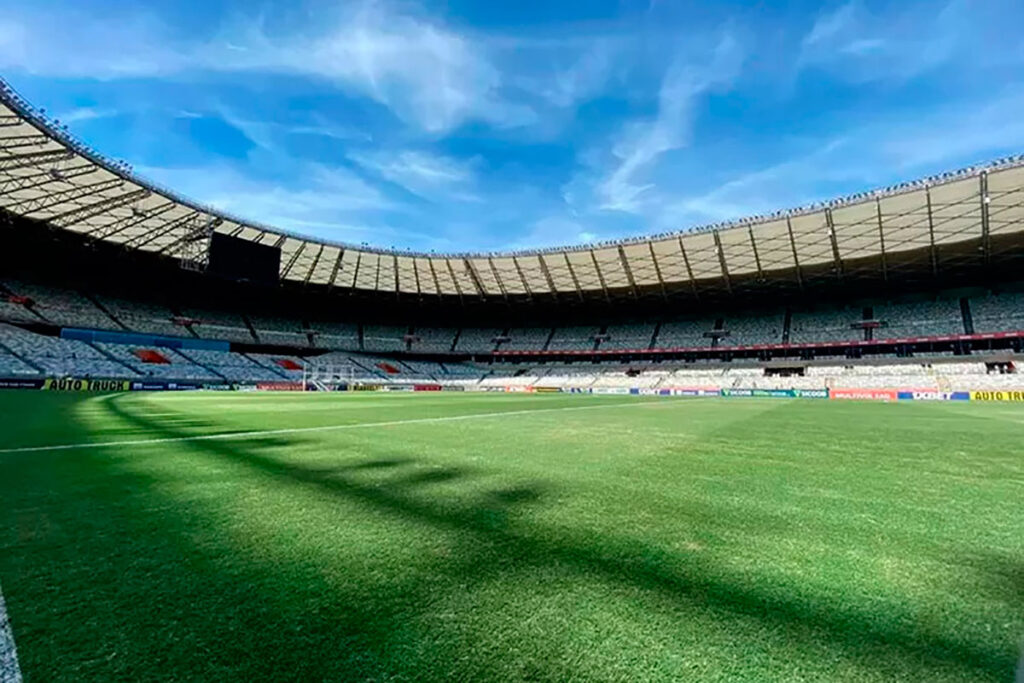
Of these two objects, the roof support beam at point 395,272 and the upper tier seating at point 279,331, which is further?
the upper tier seating at point 279,331

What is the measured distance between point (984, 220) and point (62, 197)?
61618 millimetres

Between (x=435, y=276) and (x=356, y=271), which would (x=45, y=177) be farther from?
(x=435, y=276)

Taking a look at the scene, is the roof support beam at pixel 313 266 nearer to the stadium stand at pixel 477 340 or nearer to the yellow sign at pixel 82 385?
the yellow sign at pixel 82 385

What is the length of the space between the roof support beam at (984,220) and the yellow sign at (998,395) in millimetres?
11048

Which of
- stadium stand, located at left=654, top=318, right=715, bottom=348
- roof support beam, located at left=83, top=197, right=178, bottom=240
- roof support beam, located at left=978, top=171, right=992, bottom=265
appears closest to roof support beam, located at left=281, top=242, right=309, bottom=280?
roof support beam, located at left=83, top=197, right=178, bottom=240

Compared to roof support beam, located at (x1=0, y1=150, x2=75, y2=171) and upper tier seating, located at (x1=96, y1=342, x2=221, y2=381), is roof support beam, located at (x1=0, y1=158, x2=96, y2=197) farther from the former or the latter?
upper tier seating, located at (x1=96, y1=342, x2=221, y2=381)

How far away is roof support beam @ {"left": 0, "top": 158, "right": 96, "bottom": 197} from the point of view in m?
27.0

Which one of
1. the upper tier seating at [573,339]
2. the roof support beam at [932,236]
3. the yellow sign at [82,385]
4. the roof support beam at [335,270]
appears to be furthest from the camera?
the upper tier seating at [573,339]

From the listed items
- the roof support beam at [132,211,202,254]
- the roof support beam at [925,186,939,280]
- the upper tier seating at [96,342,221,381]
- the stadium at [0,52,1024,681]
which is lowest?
the stadium at [0,52,1024,681]

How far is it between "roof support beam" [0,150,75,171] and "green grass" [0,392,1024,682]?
29658 mm

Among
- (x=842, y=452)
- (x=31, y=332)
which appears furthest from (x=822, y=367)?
(x=31, y=332)

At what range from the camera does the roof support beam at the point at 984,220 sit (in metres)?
27.1

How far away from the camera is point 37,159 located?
25328 millimetres

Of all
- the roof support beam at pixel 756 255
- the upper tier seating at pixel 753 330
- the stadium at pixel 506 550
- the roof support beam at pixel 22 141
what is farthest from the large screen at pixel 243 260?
the upper tier seating at pixel 753 330
